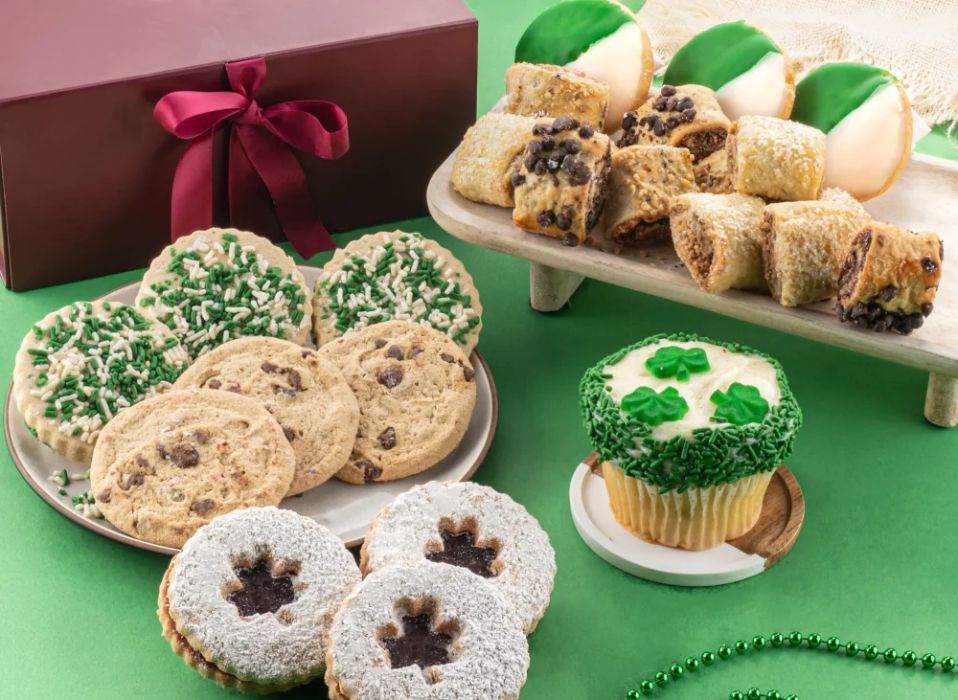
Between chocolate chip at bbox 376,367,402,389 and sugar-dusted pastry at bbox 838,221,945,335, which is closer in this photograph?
sugar-dusted pastry at bbox 838,221,945,335

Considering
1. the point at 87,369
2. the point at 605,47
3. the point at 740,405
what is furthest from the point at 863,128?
the point at 87,369

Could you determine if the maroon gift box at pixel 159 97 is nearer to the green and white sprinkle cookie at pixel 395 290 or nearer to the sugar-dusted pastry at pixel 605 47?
the sugar-dusted pastry at pixel 605 47

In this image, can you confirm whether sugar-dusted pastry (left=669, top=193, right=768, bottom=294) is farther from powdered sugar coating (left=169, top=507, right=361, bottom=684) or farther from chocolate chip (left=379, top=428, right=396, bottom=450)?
powdered sugar coating (left=169, top=507, right=361, bottom=684)

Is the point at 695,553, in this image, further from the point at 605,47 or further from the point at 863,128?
the point at 605,47

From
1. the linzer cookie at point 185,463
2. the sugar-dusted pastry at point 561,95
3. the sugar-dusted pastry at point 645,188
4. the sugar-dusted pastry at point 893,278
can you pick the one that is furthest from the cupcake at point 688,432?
the sugar-dusted pastry at point 561,95

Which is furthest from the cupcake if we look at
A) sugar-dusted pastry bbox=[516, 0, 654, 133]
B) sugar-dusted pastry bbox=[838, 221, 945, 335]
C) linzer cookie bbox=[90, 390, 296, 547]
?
sugar-dusted pastry bbox=[516, 0, 654, 133]
